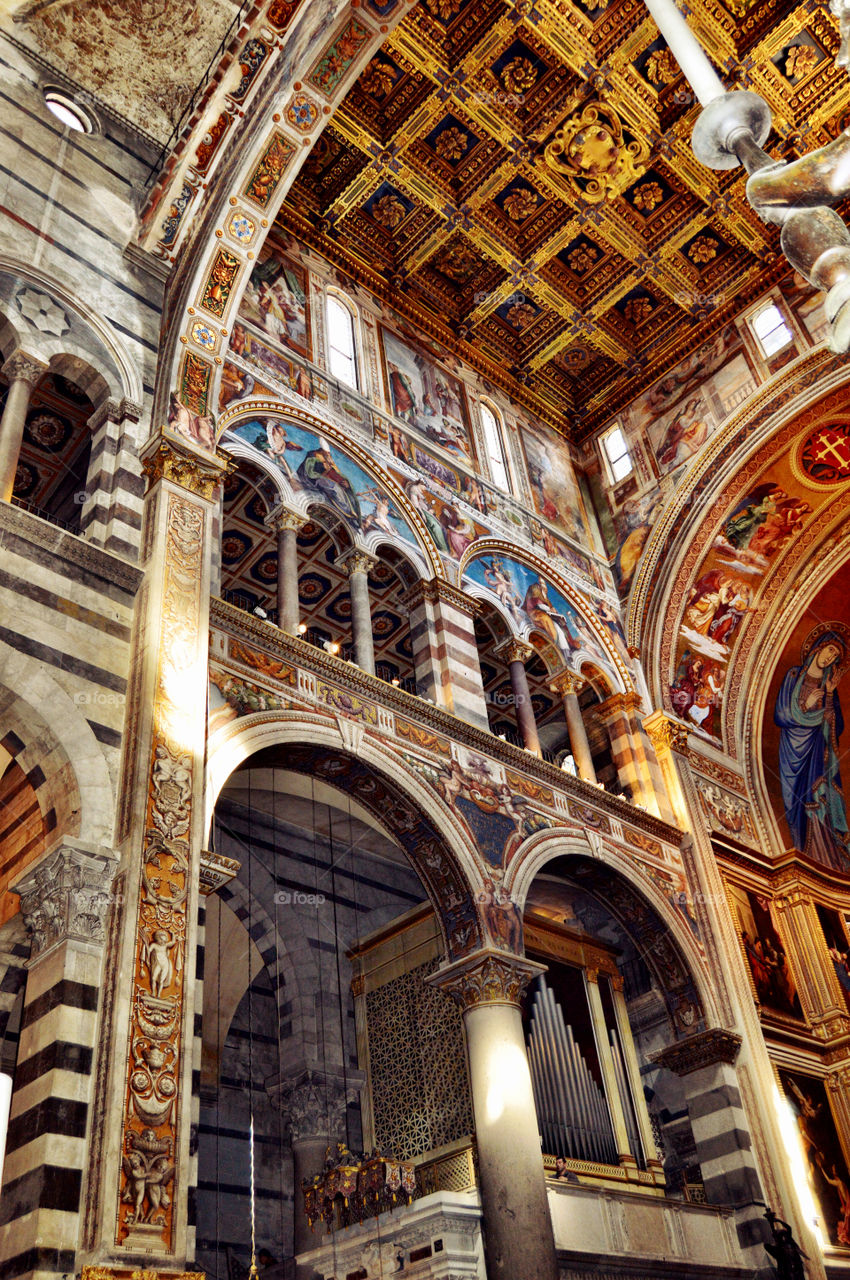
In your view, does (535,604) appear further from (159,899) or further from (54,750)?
(159,899)

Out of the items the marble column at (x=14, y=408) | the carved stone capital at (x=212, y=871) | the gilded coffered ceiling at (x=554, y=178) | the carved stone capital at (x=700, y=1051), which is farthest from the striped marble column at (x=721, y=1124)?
the gilded coffered ceiling at (x=554, y=178)

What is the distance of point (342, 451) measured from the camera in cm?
1381

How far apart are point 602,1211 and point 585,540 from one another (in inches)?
399

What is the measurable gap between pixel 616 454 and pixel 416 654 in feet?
24.0

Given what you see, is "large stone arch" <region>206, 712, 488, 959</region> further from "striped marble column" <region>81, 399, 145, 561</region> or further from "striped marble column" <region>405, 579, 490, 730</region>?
"striped marble column" <region>81, 399, 145, 561</region>

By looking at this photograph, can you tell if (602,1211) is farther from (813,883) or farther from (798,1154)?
(813,883)

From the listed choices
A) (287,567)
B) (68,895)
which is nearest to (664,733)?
(287,567)

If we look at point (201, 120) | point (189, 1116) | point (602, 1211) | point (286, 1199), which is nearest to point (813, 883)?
point (602, 1211)

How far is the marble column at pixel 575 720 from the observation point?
14.3 meters

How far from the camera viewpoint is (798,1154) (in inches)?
523

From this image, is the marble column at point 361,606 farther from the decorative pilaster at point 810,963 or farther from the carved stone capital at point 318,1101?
the decorative pilaster at point 810,963

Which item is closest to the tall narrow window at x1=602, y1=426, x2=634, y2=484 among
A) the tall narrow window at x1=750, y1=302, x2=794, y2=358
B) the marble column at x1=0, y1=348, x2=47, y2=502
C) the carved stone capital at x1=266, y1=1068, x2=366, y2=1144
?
the tall narrow window at x1=750, y1=302, x2=794, y2=358

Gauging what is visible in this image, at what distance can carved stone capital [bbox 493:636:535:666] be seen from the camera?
566 inches

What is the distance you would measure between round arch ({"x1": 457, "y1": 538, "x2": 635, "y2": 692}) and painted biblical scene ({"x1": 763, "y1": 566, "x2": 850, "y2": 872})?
3.46 meters
